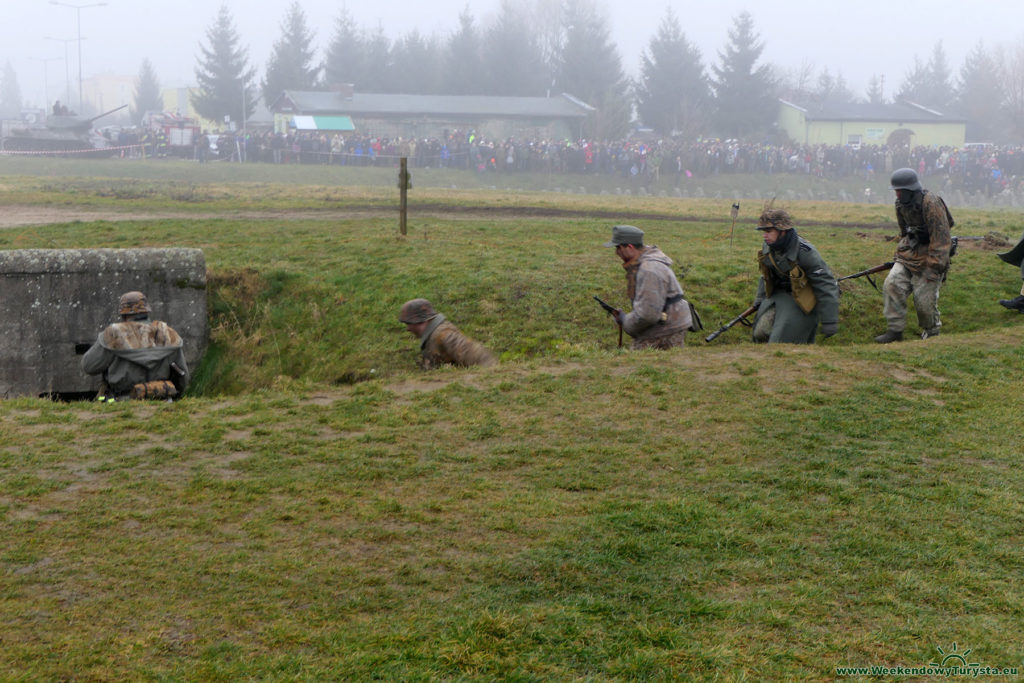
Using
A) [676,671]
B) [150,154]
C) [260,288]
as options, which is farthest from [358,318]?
[150,154]

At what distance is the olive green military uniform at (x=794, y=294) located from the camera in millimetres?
9688

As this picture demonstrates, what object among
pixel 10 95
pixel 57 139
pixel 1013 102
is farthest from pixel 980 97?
pixel 10 95

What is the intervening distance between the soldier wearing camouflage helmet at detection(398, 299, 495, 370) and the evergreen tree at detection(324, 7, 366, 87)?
68.7 m

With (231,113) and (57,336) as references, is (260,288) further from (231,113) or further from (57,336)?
(231,113)

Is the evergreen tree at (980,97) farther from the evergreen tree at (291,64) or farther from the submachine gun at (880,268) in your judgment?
the submachine gun at (880,268)

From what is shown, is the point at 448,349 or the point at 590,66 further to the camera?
the point at 590,66

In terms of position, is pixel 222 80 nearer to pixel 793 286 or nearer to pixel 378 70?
pixel 378 70

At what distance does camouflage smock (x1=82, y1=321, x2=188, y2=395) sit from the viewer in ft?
28.8

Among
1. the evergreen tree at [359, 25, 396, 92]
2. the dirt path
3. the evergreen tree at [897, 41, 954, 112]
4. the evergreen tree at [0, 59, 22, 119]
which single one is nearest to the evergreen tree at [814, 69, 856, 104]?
the evergreen tree at [897, 41, 954, 112]

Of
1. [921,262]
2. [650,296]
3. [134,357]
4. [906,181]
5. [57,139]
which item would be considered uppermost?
[57,139]

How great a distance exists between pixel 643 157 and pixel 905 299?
34281mm

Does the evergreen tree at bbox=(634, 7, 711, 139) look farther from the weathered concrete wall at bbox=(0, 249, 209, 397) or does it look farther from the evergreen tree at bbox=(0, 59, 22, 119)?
the evergreen tree at bbox=(0, 59, 22, 119)

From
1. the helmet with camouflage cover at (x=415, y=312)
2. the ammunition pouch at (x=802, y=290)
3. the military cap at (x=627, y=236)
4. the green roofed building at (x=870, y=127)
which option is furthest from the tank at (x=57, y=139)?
the ammunition pouch at (x=802, y=290)

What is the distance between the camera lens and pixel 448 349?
941cm
